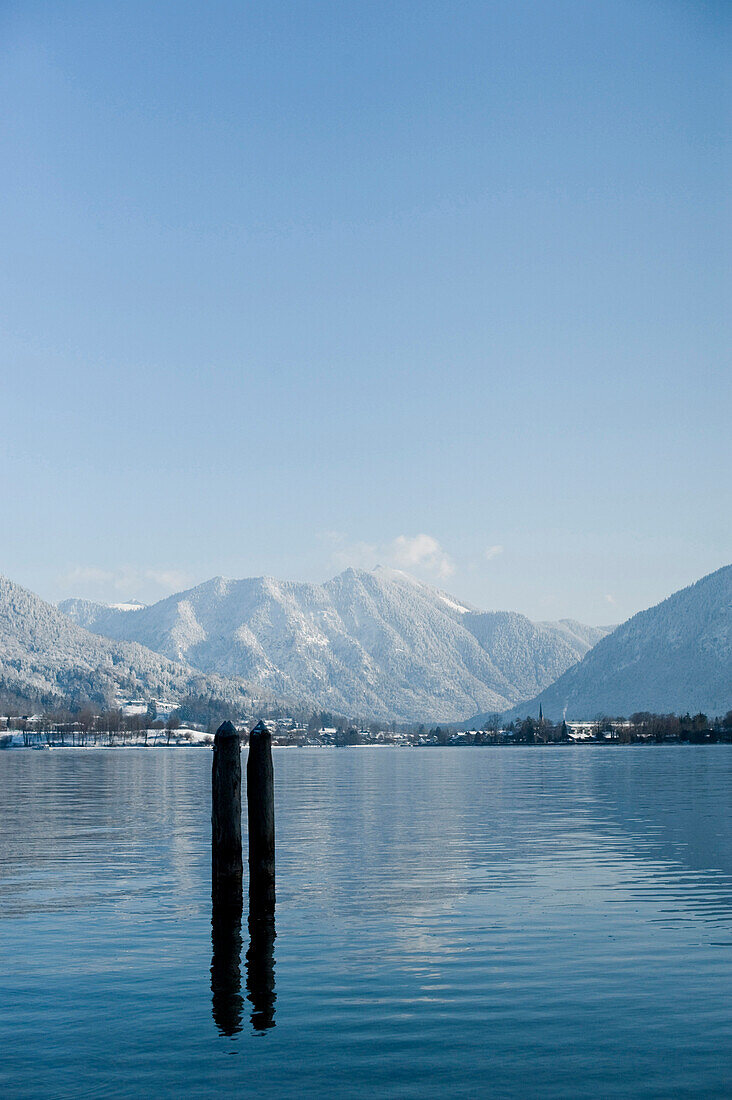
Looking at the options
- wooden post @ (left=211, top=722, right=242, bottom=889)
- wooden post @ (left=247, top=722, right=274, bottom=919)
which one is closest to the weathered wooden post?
wooden post @ (left=211, top=722, right=242, bottom=889)

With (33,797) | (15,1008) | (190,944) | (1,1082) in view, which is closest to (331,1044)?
(1,1082)

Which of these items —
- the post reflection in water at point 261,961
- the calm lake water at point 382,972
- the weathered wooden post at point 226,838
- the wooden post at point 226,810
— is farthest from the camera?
the wooden post at point 226,810

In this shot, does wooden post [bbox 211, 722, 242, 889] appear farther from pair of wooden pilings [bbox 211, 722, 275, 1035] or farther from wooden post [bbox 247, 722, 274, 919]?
wooden post [bbox 247, 722, 274, 919]

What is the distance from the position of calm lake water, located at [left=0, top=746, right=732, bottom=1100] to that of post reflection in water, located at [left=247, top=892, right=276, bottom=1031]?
0.34 ft

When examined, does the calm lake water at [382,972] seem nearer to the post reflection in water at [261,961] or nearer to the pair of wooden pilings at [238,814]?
the post reflection in water at [261,961]

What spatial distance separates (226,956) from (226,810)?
6.04 metres

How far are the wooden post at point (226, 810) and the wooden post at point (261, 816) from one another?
0.51 metres

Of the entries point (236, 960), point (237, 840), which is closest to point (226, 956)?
point (236, 960)

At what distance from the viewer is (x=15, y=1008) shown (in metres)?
23.2

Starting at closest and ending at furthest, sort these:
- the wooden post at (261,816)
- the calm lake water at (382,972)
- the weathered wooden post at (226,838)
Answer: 1. the calm lake water at (382,972)
2. the weathered wooden post at (226,838)
3. the wooden post at (261,816)

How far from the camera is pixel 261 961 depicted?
27391mm

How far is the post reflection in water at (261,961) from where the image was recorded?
22844 mm

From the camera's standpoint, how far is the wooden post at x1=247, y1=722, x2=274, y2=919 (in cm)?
3422

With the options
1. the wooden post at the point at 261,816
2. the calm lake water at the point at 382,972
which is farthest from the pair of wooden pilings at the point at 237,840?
the calm lake water at the point at 382,972
